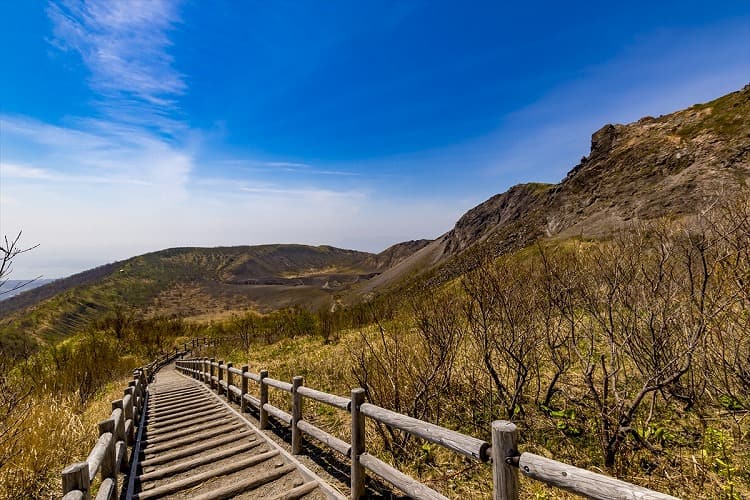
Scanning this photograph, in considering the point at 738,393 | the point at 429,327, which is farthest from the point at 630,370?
the point at 429,327

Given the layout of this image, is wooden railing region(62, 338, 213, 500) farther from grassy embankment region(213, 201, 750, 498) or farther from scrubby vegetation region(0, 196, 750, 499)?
grassy embankment region(213, 201, 750, 498)

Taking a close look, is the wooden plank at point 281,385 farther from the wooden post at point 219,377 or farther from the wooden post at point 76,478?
the wooden post at point 219,377

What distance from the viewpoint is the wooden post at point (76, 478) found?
A: 289 cm

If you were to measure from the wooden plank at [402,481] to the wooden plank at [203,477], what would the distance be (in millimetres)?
2279

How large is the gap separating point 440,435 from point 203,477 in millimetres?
3808

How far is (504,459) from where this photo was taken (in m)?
2.52

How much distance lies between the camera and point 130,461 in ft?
20.1

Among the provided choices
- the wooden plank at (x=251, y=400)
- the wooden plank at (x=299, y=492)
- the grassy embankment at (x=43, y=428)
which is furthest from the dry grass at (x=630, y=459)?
the grassy embankment at (x=43, y=428)

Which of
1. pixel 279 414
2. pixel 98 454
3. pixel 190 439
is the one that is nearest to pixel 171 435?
pixel 190 439

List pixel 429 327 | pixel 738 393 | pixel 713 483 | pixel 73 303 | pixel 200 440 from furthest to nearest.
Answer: pixel 73 303, pixel 200 440, pixel 429 327, pixel 738 393, pixel 713 483

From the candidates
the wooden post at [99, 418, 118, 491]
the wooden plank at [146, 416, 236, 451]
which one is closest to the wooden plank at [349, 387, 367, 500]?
the wooden post at [99, 418, 118, 491]

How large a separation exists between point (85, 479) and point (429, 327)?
492cm

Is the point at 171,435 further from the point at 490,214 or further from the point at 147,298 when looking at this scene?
the point at 147,298

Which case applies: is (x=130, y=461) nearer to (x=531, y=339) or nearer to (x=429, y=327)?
(x=429, y=327)
